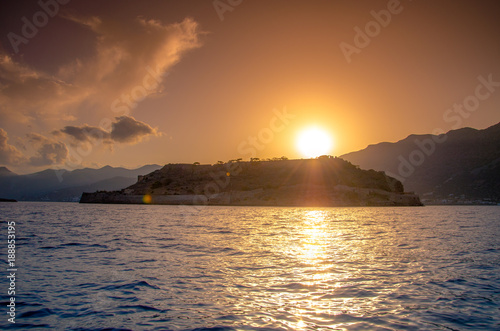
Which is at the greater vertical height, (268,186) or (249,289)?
(268,186)

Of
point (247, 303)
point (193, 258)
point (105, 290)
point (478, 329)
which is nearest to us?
point (478, 329)

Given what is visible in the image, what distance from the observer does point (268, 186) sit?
14838 centimetres

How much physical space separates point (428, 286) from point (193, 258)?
10696 millimetres

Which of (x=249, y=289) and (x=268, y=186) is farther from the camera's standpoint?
(x=268, y=186)

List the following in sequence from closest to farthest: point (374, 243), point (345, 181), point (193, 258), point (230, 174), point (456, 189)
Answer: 1. point (193, 258)
2. point (374, 243)
3. point (345, 181)
4. point (230, 174)
5. point (456, 189)

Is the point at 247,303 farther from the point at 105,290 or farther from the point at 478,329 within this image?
the point at 478,329

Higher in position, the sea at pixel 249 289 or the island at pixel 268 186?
the island at pixel 268 186

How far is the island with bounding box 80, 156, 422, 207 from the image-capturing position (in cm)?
13700

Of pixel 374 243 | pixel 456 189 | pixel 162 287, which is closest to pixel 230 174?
pixel 456 189

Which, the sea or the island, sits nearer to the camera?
the sea

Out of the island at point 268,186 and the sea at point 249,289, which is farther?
the island at point 268,186

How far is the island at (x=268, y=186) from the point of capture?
137 m

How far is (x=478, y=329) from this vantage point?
8.11m

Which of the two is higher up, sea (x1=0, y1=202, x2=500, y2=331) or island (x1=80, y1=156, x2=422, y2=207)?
island (x1=80, y1=156, x2=422, y2=207)
